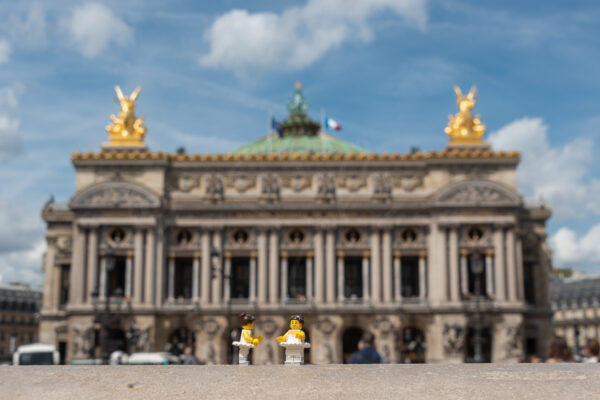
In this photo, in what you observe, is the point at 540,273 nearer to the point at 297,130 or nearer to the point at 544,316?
the point at 544,316

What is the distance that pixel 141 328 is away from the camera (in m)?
68.7

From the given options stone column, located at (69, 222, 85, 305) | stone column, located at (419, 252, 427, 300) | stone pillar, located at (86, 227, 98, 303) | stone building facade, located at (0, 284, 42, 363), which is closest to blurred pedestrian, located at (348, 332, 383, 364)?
stone column, located at (419, 252, 427, 300)

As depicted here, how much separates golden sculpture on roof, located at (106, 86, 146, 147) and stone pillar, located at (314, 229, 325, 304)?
1797cm

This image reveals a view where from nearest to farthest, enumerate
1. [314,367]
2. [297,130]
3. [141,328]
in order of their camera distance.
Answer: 1. [314,367]
2. [141,328]
3. [297,130]

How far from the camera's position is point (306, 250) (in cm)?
7075

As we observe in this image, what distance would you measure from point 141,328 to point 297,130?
35.3 m

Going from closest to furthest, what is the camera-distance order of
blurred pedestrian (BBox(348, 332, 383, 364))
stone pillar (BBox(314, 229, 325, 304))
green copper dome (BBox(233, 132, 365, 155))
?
1. blurred pedestrian (BBox(348, 332, 383, 364))
2. stone pillar (BBox(314, 229, 325, 304))
3. green copper dome (BBox(233, 132, 365, 155))

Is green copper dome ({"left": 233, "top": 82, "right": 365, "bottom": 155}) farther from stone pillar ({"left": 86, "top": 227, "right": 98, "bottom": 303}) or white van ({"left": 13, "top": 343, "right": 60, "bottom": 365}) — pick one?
white van ({"left": 13, "top": 343, "right": 60, "bottom": 365})

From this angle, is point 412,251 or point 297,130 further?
point 297,130

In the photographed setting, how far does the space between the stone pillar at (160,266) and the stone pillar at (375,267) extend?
18075 millimetres

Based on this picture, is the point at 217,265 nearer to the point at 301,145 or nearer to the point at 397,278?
the point at 397,278

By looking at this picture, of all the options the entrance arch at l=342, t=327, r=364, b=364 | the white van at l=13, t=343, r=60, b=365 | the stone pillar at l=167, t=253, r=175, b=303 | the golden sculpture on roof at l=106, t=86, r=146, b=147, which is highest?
the golden sculpture on roof at l=106, t=86, r=146, b=147

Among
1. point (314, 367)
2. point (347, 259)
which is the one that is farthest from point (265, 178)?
point (314, 367)

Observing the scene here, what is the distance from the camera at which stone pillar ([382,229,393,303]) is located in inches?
2749
